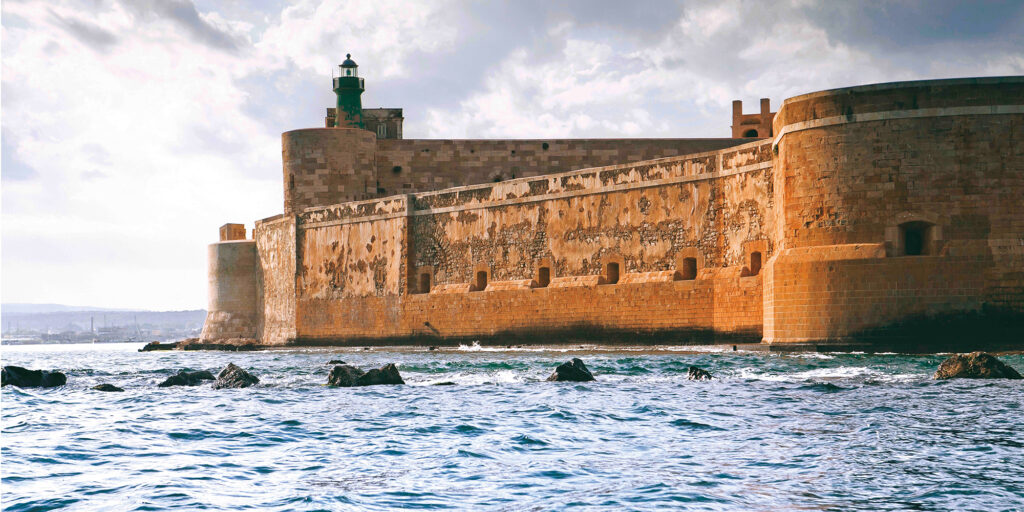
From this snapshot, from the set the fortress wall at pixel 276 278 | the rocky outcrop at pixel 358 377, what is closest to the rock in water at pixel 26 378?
the rocky outcrop at pixel 358 377

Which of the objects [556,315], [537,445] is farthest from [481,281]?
[537,445]

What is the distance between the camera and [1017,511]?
22.3 feet

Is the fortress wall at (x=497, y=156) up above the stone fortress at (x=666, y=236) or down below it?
above

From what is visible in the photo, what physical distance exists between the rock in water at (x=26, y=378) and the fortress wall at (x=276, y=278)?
17.2 meters

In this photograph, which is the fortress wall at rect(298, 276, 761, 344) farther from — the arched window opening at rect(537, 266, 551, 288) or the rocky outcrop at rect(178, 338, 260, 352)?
the rocky outcrop at rect(178, 338, 260, 352)

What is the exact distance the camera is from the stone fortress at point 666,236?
19.2 m

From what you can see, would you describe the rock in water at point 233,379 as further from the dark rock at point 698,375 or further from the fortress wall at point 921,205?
the fortress wall at point 921,205

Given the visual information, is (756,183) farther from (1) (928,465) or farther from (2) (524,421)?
(1) (928,465)

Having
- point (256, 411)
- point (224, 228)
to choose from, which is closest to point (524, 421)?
point (256, 411)

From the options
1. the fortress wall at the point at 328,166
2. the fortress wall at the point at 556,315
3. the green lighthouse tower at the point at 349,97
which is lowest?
the fortress wall at the point at 556,315

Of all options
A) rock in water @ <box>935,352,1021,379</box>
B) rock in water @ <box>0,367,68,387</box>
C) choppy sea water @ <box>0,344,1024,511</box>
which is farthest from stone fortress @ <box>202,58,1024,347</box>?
rock in water @ <box>0,367,68,387</box>

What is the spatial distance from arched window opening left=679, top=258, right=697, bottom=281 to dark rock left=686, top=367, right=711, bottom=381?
8.46 m

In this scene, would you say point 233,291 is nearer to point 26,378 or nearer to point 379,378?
point 26,378

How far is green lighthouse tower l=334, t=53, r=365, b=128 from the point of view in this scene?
4328 centimetres
